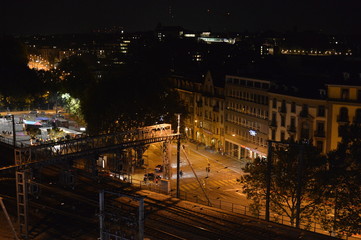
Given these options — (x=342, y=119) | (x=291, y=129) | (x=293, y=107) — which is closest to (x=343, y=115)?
(x=342, y=119)

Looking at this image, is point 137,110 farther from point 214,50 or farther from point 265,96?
point 214,50

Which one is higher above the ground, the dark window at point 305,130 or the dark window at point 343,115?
the dark window at point 343,115

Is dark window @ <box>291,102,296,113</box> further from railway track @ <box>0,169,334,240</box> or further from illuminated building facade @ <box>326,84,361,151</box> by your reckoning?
railway track @ <box>0,169,334,240</box>

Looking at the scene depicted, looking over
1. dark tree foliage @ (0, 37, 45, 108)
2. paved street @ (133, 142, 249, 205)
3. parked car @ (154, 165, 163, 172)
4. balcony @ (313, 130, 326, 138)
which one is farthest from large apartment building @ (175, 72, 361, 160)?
dark tree foliage @ (0, 37, 45, 108)

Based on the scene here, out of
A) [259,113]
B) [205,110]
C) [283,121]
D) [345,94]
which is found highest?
[345,94]

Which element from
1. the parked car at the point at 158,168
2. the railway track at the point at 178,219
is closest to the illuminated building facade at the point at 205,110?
the parked car at the point at 158,168

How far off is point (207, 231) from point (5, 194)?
17.2 m

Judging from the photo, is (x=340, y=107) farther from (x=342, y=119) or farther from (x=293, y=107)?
(x=293, y=107)

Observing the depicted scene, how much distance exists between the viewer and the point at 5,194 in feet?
124

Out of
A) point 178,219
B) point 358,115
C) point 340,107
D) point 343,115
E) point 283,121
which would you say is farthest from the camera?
point 283,121

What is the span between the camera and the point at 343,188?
32062mm

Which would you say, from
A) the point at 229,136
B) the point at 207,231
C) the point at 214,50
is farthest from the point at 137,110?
the point at 214,50

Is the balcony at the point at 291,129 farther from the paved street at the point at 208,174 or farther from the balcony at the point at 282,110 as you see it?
the paved street at the point at 208,174

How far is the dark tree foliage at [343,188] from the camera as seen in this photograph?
30505mm
